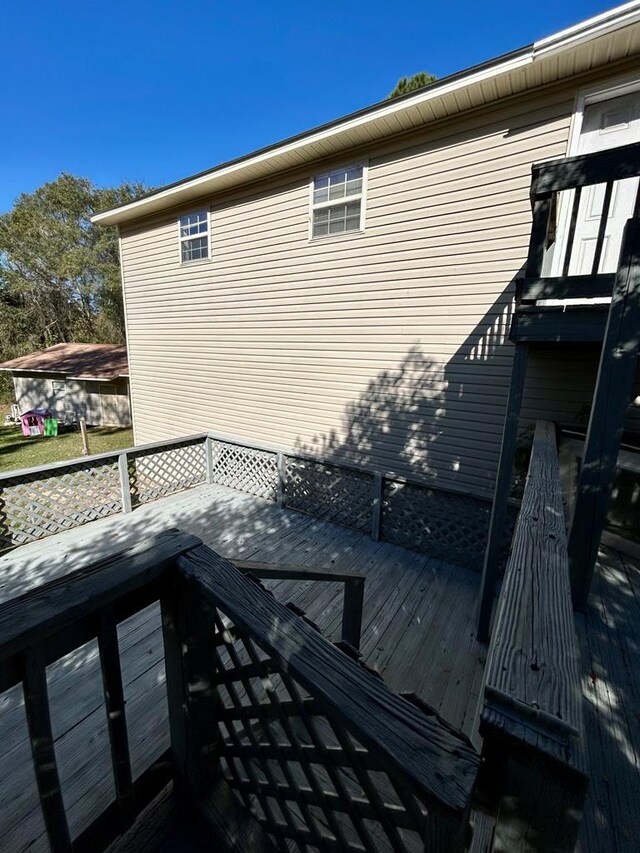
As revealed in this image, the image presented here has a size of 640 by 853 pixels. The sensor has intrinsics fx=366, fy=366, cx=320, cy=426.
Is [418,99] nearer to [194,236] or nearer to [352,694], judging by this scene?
[194,236]

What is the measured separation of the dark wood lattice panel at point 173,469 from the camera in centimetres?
584

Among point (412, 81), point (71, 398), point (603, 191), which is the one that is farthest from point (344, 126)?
point (71, 398)

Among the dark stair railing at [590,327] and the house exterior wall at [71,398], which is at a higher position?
the dark stair railing at [590,327]

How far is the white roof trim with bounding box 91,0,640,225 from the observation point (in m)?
3.30

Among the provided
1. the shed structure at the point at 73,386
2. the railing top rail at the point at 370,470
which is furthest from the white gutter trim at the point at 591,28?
the shed structure at the point at 73,386

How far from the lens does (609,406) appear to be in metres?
1.86

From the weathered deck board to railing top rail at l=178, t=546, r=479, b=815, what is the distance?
1.78m

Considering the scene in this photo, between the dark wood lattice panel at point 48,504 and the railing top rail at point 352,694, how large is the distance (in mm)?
4597

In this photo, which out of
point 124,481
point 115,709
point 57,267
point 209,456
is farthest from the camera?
point 57,267

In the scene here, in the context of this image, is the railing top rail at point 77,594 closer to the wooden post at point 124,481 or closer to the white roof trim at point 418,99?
the wooden post at point 124,481

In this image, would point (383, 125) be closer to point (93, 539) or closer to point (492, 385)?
point (492, 385)

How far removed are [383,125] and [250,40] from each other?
177 inches

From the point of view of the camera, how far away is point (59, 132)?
18.9 meters

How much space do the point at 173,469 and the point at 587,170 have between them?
6.09 metres
